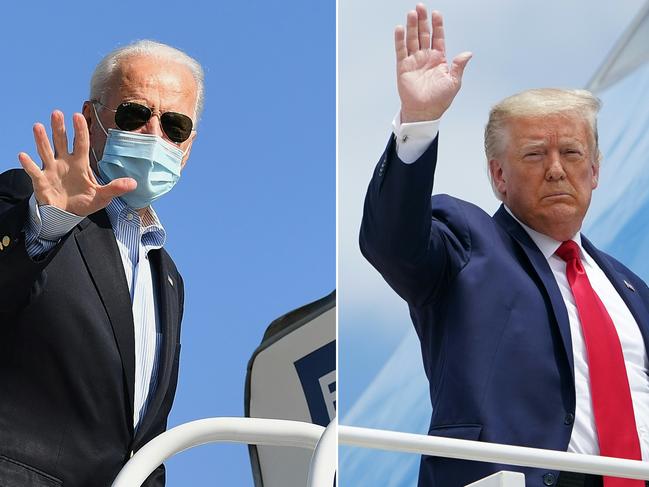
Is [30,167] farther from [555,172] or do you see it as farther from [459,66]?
[555,172]

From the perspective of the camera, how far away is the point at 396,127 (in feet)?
9.27

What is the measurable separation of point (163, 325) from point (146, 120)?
46cm

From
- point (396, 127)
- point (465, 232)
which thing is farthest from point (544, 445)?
point (396, 127)

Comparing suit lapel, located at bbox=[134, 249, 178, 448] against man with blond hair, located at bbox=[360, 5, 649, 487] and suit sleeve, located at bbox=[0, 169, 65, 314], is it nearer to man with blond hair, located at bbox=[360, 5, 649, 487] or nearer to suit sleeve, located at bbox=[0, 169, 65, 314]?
suit sleeve, located at bbox=[0, 169, 65, 314]

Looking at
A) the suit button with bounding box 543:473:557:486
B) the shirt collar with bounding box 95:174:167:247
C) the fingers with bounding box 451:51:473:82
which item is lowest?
the suit button with bounding box 543:473:557:486

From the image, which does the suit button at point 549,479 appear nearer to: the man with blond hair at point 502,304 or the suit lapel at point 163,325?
the man with blond hair at point 502,304

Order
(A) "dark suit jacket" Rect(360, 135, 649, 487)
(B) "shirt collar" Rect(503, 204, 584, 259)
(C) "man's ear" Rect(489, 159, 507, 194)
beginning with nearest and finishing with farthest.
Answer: (A) "dark suit jacket" Rect(360, 135, 649, 487), (B) "shirt collar" Rect(503, 204, 584, 259), (C) "man's ear" Rect(489, 159, 507, 194)

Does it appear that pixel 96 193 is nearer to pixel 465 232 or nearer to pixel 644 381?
pixel 465 232

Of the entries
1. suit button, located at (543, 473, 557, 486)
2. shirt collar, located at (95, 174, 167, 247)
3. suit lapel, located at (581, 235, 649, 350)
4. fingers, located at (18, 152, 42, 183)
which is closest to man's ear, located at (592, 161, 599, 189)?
suit lapel, located at (581, 235, 649, 350)

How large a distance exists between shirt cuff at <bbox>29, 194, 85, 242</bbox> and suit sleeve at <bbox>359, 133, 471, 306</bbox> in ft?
2.07

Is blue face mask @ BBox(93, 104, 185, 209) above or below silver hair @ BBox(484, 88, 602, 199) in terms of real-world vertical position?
below

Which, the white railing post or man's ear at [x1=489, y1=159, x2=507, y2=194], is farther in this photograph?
man's ear at [x1=489, y1=159, x2=507, y2=194]

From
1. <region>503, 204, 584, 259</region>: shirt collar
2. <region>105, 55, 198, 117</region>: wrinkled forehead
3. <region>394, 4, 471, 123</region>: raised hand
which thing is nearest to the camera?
<region>394, 4, 471, 123</region>: raised hand

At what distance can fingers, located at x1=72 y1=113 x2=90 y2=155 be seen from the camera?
2408 mm
